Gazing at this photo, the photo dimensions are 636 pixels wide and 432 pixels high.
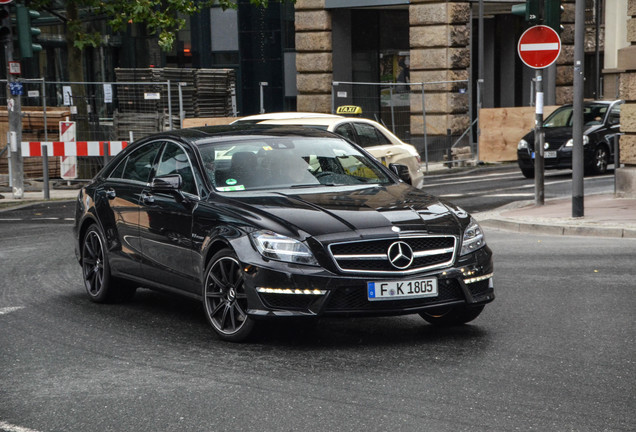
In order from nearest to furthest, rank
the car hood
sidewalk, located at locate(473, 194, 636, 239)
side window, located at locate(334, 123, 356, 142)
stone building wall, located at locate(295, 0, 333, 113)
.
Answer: the car hood, sidewalk, located at locate(473, 194, 636, 239), side window, located at locate(334, 123, 356, 142), stone building wall, located at locate(295, 0, 333, 113)

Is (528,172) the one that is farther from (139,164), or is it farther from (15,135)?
(139,164)

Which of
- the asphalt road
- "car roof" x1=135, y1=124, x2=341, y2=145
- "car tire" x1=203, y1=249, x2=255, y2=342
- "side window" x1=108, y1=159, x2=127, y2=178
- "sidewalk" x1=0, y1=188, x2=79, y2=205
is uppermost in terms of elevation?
"car roof" x1=135, y1=124, x2=341, y2=145

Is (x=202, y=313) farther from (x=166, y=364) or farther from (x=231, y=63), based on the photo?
(x=231, y=63)

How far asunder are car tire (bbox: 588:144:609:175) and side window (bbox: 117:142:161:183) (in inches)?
627

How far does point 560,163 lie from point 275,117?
Answer: 872 cm

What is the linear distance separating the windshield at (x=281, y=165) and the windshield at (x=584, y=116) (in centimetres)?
1650

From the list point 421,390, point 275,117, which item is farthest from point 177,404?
point 275,117

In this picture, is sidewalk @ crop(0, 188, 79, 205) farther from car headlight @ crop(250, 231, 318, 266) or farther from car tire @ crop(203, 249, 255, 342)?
car headlight @ crop(250, 231, 318, 266)

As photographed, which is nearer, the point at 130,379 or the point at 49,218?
the point at 130,379

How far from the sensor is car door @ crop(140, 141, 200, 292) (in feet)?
26.0

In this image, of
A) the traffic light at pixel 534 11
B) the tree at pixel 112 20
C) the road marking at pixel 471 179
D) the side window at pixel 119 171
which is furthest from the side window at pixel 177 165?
the tree at pixel 112 20

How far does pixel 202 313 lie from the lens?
342 inches

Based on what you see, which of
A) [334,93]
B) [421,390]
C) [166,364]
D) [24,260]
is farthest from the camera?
[334,93]

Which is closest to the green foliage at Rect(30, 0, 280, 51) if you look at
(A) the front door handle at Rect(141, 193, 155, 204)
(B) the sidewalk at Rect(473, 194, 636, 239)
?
(B) the sidewalk at Rect(473, 194, 636, 239)
